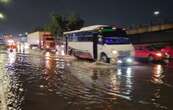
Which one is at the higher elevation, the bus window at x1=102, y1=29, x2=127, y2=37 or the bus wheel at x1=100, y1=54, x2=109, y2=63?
the bus window at x1=102, y1=29, x2=127, y2=37

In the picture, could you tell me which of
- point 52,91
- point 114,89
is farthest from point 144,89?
point 52,91

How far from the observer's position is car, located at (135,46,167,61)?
3491 centimetres

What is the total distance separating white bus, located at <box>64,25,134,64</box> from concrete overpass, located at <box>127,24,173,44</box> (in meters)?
28.0

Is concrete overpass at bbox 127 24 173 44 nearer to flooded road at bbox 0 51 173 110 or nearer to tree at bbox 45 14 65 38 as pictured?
tree at bbox 45 14 65 38

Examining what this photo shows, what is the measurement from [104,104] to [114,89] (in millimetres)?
3611

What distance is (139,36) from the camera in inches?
2793

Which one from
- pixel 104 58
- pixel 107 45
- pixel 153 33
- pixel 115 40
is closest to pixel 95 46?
pixel 104 58

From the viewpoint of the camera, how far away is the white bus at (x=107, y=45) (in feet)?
95.1

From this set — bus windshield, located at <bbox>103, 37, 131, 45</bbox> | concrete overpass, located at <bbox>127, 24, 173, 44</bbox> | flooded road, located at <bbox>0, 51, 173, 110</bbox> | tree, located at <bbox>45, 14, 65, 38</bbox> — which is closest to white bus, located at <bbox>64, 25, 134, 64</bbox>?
bus windshield, located at <bbox>103, 37, 131, 45</bbox>

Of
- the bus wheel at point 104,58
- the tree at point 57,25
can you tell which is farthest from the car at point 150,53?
the tree at point 57,25

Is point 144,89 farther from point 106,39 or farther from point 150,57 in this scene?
point 150,57

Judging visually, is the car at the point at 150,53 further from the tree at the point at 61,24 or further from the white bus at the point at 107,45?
the tree at the point at 61,24

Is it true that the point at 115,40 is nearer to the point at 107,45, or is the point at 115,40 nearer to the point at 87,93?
the point at 107,45

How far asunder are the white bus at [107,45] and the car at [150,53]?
550 centimetres
